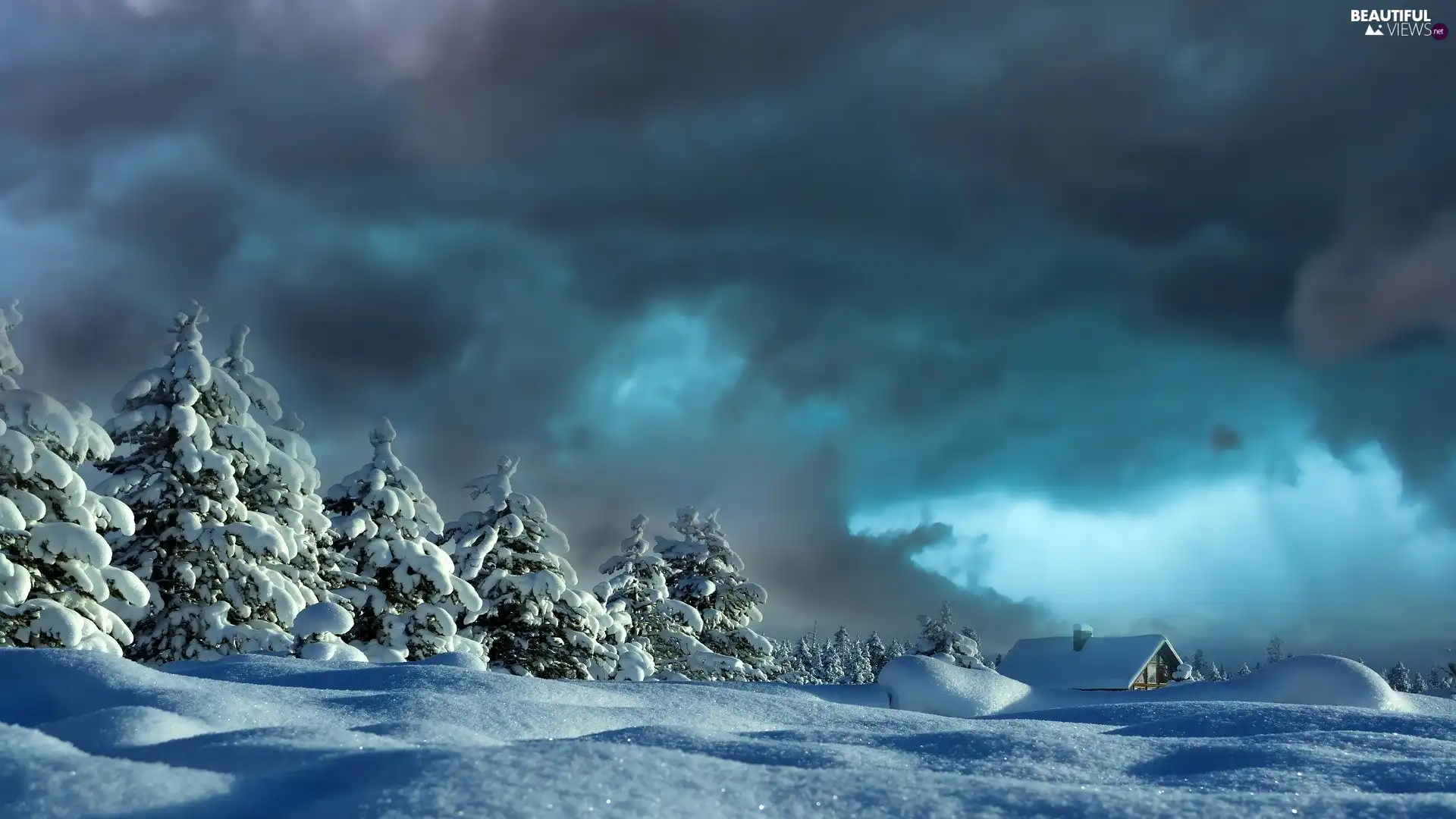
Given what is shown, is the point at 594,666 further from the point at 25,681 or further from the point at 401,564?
the point at 25,681

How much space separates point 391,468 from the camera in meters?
21.6

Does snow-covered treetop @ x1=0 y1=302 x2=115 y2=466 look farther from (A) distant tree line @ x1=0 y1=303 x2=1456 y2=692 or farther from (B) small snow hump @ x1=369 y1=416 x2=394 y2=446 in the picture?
(B) small snow hump @ x1=369 y1=416 x2=394 y2=446

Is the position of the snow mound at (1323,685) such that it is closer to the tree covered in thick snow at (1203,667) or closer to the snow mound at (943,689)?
the snow mound at (943,689)

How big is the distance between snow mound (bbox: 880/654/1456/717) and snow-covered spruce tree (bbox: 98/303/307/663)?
1283 cm

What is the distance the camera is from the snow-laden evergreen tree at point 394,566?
20047 mm

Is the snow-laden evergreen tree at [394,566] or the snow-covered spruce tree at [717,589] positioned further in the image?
the snow-covered spruce tree at [717,589]

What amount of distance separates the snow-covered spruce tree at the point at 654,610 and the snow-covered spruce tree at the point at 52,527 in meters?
14.6

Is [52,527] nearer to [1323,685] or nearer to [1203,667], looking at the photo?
[1323,685]

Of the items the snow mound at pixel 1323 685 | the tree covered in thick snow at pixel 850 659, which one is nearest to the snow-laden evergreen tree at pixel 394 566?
the snow mound at pixel 1323 685

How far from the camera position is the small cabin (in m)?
43.2

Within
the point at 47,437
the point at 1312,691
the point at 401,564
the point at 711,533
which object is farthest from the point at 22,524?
the point at 711,533

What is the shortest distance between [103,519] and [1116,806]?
16.5 m

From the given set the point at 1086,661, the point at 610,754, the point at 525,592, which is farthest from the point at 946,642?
the point at 610,754

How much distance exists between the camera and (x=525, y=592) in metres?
22.9
